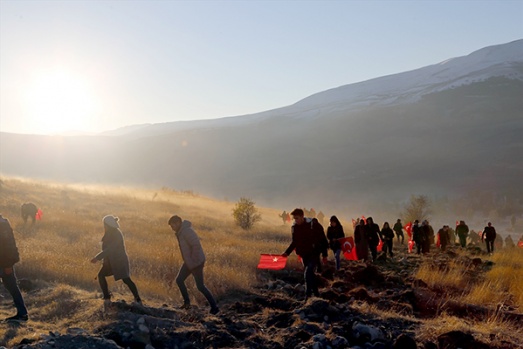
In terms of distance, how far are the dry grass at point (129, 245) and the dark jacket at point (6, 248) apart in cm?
257

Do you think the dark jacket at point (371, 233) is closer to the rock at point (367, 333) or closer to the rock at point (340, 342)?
the rock at point (367, 333)

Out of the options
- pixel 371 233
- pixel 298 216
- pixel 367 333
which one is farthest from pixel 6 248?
pixel 371 233

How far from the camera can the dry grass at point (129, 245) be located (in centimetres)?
1119

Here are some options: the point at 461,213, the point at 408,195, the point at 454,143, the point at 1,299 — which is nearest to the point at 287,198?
the point at 408,195

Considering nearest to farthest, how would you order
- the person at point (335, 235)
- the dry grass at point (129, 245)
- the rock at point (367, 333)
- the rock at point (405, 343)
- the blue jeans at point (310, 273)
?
the rock at point (405, 343) < the rock at point (367, 333) < the blue jeans at point (310, 273) < the dry grass at point (129, 245) < the person at point (335, 235)

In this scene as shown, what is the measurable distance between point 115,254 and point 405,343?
505 cm

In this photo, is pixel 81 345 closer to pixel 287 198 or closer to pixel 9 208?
pixel 9 208

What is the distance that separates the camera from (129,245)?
52.1 feet

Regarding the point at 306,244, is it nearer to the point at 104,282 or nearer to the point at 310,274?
the point at 310,274

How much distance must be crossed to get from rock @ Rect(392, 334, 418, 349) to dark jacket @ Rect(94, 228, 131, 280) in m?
4.73

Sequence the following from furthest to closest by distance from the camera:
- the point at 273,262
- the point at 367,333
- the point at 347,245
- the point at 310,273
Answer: the point at 347,245
the point at 273,262
the point at 310,273
the point at 367,333

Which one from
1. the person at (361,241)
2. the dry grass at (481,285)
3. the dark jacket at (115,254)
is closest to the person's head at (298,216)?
the dark jacket at (115,254)

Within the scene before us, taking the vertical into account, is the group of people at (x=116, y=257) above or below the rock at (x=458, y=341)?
above

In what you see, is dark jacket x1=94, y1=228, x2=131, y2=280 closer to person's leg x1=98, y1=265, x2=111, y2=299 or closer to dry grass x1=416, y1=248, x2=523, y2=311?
person's leg x1=98, y1=265, x2=111, y2=299
